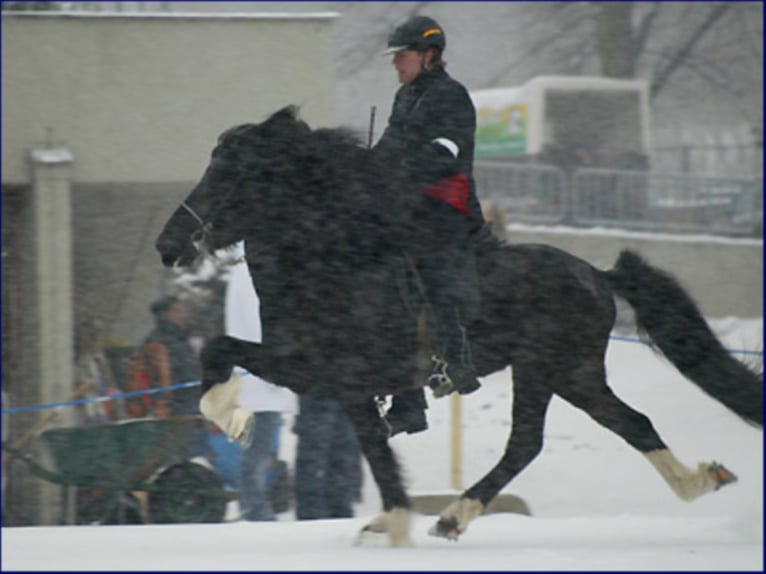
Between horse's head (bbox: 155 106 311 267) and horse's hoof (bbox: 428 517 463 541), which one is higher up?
horse's head (bbox: 155 106 311 267)

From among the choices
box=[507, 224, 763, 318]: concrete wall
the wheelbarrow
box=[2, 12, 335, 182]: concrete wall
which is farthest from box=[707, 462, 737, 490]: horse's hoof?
box=[507, 224, 763, 318]: concrete wall

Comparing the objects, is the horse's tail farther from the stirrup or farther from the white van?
the white van

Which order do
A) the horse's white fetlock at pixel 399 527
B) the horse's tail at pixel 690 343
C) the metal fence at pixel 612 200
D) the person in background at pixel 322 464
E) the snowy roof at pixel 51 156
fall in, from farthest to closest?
the metal fence at pixel 612 200, the snowy roof at pixel 51 156, the person in background at pixel 322 464, the horse's tail at pixel 690 343, the horse's white fetlock at pixel 399 527

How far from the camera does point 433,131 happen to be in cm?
568

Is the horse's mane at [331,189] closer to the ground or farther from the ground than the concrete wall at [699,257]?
farther from the ground

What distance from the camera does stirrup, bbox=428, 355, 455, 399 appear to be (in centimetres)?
570

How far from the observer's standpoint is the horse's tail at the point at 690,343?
257 inches

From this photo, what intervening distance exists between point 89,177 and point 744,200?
9791mm

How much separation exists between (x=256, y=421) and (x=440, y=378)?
2.31 m

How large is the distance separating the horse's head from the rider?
48 centimetres

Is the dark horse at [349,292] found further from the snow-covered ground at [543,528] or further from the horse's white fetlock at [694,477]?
the snow-covered ground at [543,528]

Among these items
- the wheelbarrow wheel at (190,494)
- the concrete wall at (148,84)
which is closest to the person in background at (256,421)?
the wheelbarrow wheel at (190,494)

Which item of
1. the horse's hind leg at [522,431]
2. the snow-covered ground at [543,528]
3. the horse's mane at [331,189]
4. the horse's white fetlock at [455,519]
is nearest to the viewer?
the snow-covered ground at [543,528]

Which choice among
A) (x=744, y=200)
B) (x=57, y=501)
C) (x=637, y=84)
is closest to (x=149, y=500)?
(x=57, y=501)
